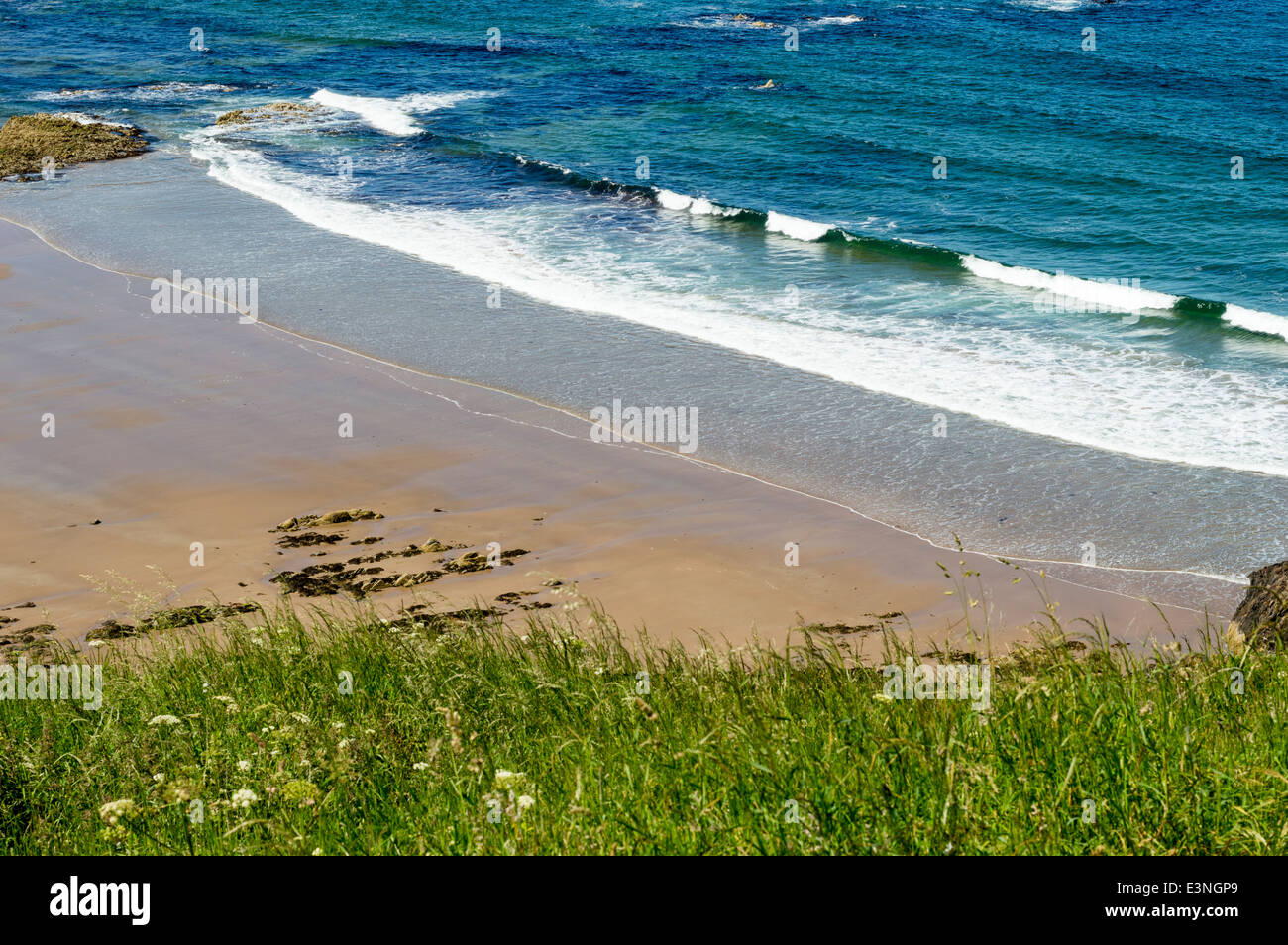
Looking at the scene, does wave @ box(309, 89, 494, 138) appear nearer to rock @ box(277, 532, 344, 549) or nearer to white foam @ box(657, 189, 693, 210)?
white foam @ box(657, 189, 693, 210)

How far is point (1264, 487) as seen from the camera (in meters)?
11.1

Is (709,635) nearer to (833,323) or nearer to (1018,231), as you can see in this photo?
(833,323)

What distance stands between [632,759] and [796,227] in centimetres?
1831

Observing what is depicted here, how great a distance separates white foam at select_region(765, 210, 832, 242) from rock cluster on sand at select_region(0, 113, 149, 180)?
51.7ft

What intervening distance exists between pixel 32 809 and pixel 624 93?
31263 millimetres

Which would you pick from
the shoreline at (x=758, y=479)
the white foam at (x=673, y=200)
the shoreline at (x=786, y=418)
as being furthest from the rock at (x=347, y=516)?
the white foam at (x=673, y=200)

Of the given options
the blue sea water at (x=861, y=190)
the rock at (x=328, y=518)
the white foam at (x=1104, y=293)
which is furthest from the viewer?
the white foam at (x=1104, y=293)

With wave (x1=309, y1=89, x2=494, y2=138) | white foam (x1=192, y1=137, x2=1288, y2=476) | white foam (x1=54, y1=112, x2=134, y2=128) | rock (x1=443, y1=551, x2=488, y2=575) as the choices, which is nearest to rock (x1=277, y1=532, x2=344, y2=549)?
rock (x1=443, y1=551, x2=488, y2=575)

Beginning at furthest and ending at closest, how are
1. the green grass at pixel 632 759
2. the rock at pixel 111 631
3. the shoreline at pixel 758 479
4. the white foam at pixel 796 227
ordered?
the white foam at pixel 796 227
the shoreline at pixel 758 479
the rock at pixel 111 631
the green grass at pixel 632 759

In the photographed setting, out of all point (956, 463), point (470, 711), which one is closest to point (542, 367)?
point (956, 463)

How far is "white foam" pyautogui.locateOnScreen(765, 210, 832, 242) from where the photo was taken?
21.1 metres

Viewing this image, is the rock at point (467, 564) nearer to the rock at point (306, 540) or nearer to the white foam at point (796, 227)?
the rock at point (306, 540)

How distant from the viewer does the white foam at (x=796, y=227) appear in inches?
830

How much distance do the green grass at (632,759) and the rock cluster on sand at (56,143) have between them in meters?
24.1
